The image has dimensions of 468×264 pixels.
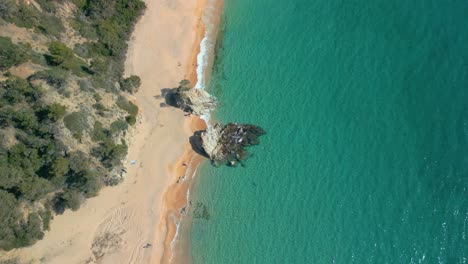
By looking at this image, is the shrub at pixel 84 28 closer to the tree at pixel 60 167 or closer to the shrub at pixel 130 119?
the shrub at pixel 130 119

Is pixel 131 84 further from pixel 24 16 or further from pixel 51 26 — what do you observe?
pixel 24 16

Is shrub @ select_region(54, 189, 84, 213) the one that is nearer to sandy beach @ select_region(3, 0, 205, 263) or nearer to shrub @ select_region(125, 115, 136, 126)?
sandy beach @ select_region(3, 0, 205, 263)

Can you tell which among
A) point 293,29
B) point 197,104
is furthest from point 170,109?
Answer: point 293,29

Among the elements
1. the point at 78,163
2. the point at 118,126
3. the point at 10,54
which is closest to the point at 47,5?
the point at 10,54

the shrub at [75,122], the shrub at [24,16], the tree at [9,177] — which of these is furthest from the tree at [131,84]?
the tree at [9,177]

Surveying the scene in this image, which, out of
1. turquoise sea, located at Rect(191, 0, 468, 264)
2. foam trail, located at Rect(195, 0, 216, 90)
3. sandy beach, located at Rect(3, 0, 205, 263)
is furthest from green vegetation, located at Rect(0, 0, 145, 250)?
turquoise sea, located at Rect(191, 0, 468, 264)

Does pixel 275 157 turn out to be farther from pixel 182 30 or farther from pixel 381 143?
pixel 182 30
